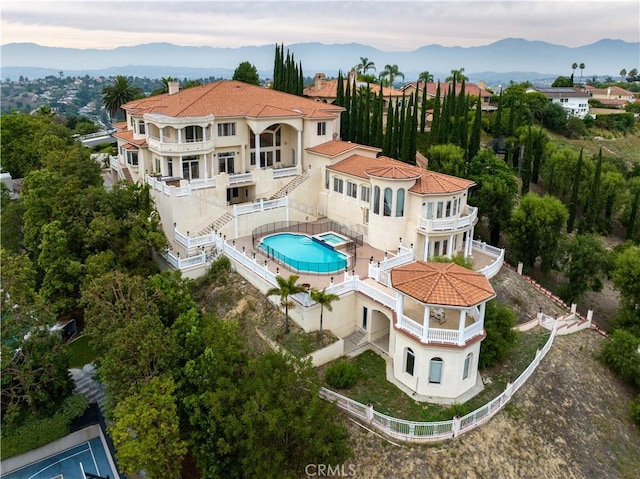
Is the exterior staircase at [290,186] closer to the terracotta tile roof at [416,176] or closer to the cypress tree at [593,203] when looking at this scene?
the terracotta tile roof at [416,176]

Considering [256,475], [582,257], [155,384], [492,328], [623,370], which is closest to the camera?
[256,475]

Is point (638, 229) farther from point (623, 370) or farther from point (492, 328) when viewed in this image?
point (492, 328)

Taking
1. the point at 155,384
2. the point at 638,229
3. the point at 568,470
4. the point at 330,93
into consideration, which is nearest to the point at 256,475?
the point at 155,384

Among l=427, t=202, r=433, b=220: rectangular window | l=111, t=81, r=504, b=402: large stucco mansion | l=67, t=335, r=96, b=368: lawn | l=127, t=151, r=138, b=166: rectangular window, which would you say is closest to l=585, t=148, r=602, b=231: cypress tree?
l=111, t=81, r=504, b=402: large stucco mansion

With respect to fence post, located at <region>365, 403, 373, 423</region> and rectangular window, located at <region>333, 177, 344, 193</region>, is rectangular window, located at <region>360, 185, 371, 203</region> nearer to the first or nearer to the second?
rectangular window, located at <region>333, 177, 344, 193</region>

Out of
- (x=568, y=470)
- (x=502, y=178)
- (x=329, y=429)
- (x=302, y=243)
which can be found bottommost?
(x=568, y=470)

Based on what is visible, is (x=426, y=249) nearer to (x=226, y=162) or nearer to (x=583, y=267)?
(x=583, y=267)
